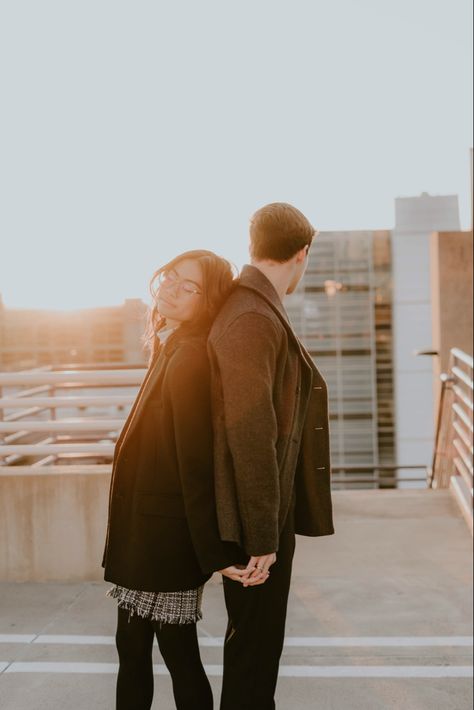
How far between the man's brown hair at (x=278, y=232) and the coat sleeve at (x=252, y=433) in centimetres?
27

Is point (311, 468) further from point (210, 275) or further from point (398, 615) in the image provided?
point (398, 615)

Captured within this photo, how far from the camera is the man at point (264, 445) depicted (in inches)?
75.7

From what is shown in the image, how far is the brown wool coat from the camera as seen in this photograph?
6.28 ft

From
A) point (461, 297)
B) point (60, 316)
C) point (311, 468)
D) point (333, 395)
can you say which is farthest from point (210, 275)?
point (60, 316)

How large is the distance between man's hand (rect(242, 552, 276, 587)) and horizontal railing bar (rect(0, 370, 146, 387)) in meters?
2.70

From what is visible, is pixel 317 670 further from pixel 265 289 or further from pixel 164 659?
pixel 265 289

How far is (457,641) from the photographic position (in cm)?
386

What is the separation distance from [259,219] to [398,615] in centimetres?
289

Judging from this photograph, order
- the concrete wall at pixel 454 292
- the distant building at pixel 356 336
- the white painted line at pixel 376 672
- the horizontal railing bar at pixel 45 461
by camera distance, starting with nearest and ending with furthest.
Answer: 1. the white painted line at pixel 376 672
2. the horizontal railing bar at pixel 45 461
3. the concrete wall at pixel 454 292
4. the distant building at pixel 356 336

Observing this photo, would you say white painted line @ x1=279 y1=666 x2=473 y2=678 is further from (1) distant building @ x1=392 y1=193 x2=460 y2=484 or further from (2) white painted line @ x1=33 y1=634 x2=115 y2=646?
(1) distant building @ x1=392 y1=193 x2=460 y2=484

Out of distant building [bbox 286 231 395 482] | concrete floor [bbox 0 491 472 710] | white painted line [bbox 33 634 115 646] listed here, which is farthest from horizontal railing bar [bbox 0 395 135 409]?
distant building [bbox 286 231 395 482]

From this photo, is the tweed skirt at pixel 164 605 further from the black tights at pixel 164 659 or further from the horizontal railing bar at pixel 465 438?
the horizontal railing bar at pixel 465 438

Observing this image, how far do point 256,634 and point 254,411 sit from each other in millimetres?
641

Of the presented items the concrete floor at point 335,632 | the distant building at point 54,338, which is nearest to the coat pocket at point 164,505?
the concrete floor at point 335,632
